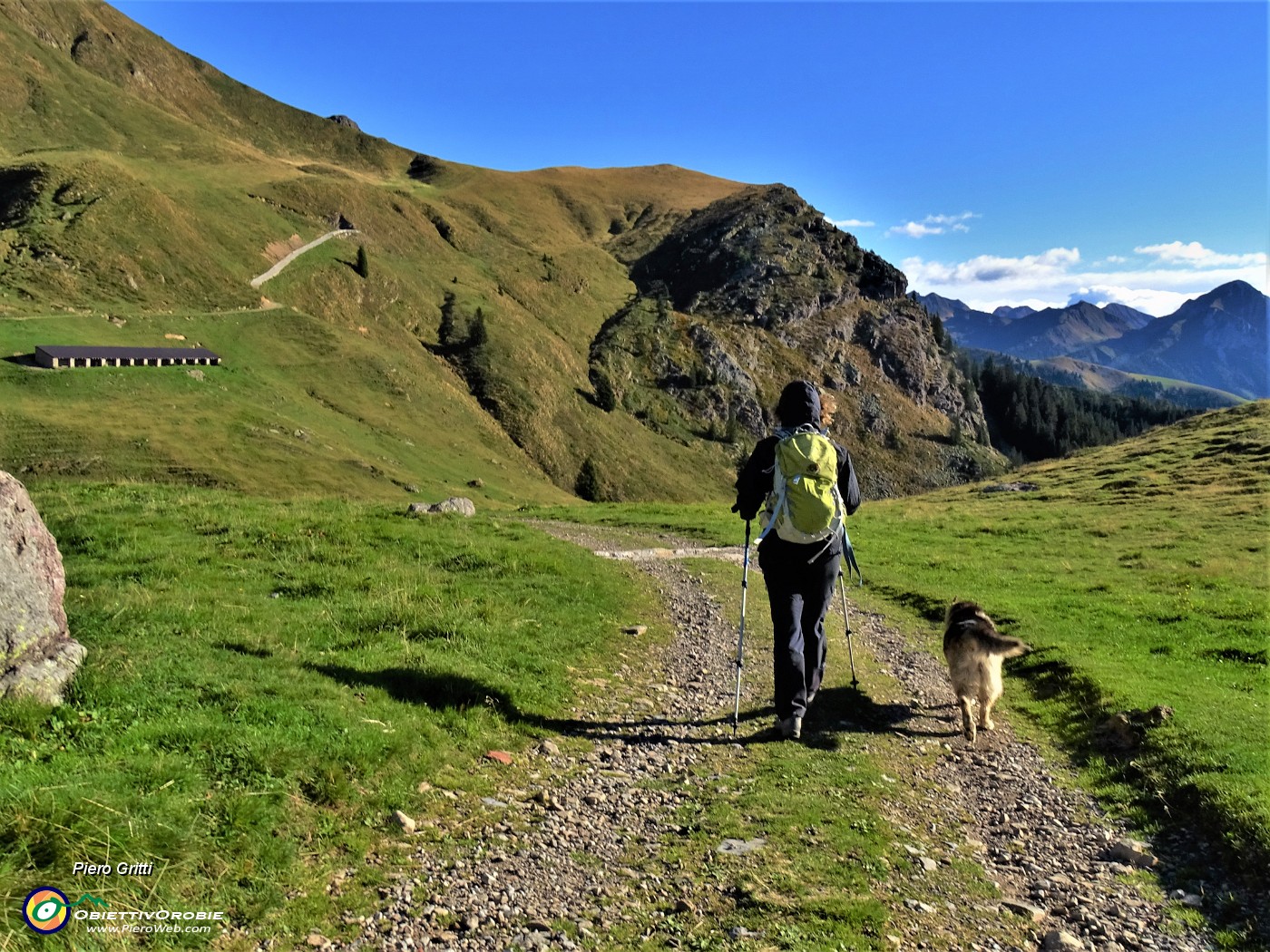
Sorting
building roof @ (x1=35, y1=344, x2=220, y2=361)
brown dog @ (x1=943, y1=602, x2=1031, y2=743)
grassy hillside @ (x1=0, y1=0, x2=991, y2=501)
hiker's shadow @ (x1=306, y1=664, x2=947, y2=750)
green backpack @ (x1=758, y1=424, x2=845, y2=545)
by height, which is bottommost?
hiker's shadow @ (x1=306, y1=664, x2=947, y2=750)

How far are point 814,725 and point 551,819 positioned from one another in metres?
4.54

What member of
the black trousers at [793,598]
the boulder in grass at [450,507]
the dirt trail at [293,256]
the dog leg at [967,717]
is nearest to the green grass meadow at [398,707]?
the black trousers at [793,598]

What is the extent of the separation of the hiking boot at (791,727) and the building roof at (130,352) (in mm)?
65568

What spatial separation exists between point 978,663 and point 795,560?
10.5 ft

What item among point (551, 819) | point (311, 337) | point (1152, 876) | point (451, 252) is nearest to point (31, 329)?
point (311, 337)

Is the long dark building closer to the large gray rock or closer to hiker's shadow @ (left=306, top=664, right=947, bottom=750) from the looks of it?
the large gray rock

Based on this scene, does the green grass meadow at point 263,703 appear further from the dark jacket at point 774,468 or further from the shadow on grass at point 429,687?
the dark jacket at point 774,468

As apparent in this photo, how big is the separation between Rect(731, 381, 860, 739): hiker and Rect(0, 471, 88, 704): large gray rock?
295 inches

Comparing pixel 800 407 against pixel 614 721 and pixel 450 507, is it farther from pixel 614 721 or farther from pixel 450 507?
pixel 450 507

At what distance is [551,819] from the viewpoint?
6848 millimetres

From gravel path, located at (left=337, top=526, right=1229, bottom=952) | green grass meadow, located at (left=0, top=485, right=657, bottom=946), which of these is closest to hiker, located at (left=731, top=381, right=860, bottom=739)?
gravel path, located at (left=337, top=526, right=1229, bottom=952)

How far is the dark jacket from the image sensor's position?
947 cm

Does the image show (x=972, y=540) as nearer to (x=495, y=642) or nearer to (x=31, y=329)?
(x=495, y=642)

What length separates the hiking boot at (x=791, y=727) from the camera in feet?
30.7
